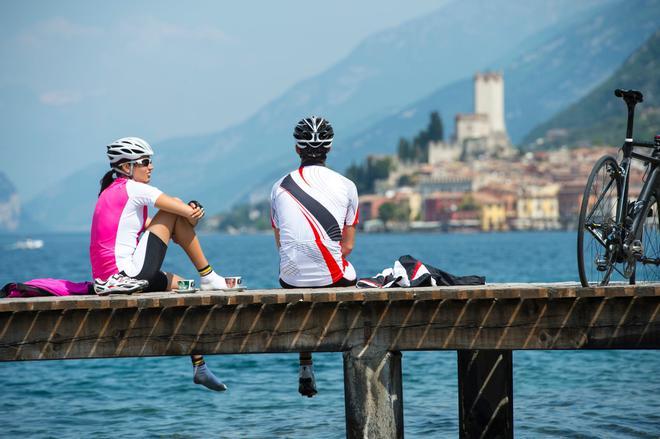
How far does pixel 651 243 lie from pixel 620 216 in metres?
0.78

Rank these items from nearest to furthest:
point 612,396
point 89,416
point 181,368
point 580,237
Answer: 1. point 580,237
2. point 89,416
3. point 612,396
4. point 181,368

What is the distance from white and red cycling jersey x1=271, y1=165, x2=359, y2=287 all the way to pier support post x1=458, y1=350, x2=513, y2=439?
1787mm

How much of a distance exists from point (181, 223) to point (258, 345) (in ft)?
4.64

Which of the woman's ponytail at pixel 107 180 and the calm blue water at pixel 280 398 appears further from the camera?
the calm blue water at pixel 280 398

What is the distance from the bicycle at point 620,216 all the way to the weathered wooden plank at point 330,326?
1.41 feet

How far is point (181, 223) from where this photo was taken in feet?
37.0

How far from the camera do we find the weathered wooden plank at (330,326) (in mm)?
10492

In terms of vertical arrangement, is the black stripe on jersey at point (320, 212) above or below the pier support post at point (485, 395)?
above

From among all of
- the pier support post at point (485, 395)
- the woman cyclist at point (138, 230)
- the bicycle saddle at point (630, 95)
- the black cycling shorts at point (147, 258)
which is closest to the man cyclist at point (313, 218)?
the woman cyclist at point (138, 230)

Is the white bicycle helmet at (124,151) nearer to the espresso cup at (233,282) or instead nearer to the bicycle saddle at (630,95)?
the espresso cup at (233,282)

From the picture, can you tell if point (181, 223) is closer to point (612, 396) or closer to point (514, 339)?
point (514, 339)

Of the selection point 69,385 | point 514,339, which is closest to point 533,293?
point 514,339

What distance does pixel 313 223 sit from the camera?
1108 centimetres

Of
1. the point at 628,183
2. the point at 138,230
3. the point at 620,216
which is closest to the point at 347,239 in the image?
the point at 138,230
